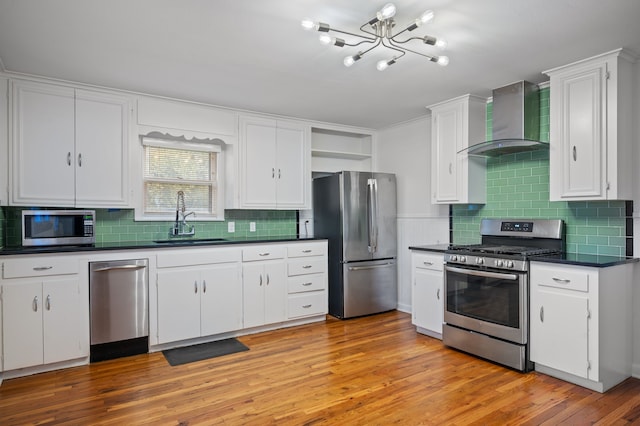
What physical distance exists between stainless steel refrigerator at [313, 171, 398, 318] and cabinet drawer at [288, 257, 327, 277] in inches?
7.9

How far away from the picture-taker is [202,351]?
353cm

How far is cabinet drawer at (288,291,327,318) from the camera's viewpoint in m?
4.30

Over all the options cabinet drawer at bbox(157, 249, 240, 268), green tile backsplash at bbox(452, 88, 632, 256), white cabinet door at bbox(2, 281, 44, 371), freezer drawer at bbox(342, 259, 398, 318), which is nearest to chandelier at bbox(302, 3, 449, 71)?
Result: green tile backsplash at bbox(452, 88, 632, 256)

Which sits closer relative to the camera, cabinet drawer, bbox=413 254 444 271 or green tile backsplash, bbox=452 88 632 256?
green tile backsplash, bbox=452 88 632 256

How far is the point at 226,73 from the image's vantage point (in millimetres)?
3189

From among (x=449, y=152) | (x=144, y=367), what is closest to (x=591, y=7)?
(x=449, y=152)

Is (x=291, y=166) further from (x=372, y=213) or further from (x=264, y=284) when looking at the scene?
(x=264, y=284)

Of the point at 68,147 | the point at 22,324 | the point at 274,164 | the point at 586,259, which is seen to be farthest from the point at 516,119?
the point at 22,324

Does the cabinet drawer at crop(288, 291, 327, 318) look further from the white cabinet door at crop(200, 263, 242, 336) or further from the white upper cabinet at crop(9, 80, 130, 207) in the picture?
the white upper cabinet at crop(9, 80, 130, 207)

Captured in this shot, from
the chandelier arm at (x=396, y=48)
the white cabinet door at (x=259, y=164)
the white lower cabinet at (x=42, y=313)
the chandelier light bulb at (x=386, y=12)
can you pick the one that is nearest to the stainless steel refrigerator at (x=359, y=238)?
the white cabinet door at (x=259, y=164)

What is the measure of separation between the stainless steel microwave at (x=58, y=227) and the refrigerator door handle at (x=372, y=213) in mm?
2897

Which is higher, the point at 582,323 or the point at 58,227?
the point at 58,227

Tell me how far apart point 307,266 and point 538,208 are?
240 cm

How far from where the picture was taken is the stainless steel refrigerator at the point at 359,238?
456 centimetres
